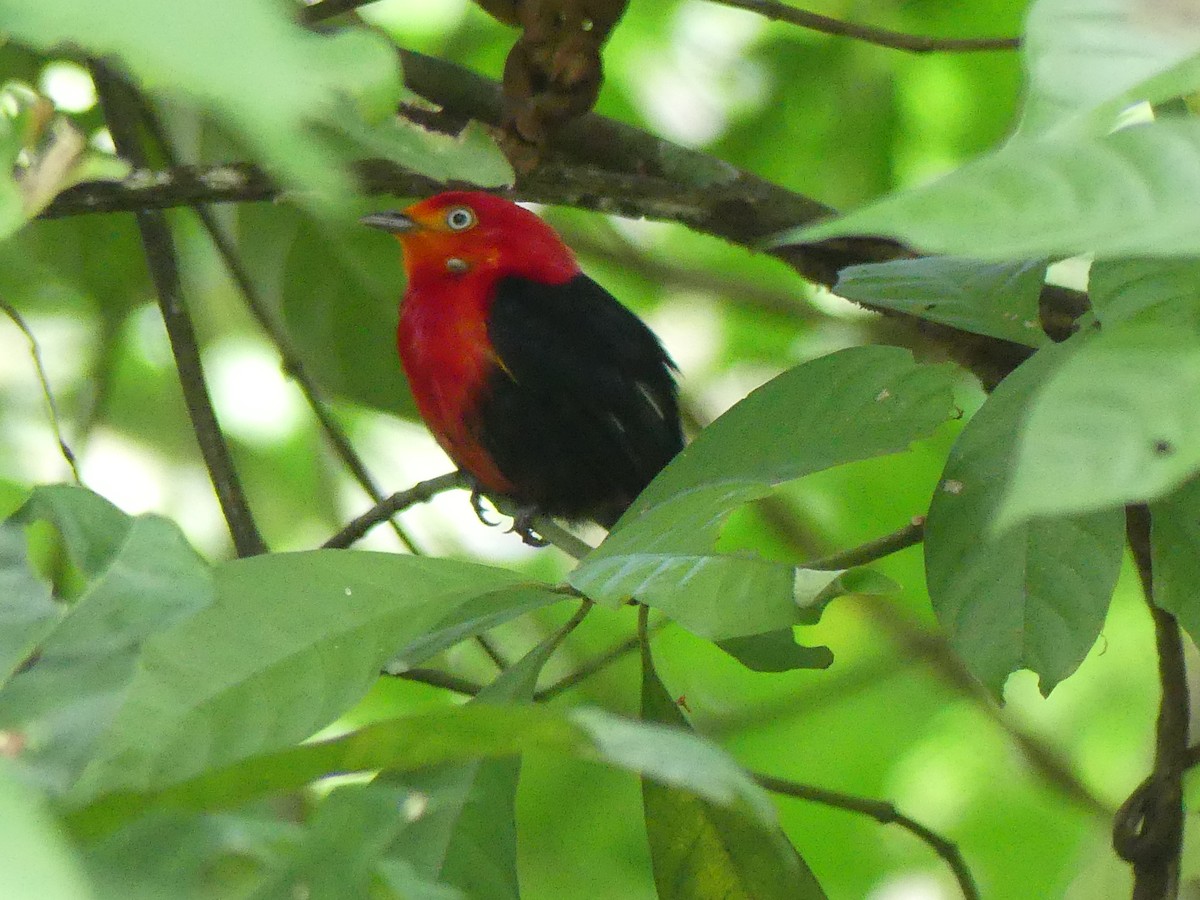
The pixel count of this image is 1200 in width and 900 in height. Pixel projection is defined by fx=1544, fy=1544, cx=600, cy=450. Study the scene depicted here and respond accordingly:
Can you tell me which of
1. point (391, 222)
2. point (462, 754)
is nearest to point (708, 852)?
point (462, 754)

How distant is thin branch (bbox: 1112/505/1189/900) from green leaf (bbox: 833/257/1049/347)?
32 cm

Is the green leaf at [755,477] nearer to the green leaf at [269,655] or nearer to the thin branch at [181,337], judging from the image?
the green leaf at [269,655]

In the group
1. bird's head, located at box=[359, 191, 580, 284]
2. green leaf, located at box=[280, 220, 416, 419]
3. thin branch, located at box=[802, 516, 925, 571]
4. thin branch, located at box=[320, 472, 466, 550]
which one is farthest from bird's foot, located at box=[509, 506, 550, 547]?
thin branch, located at box=[802, 516, 925, 571]

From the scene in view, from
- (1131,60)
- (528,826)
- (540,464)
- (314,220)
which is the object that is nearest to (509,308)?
(540,464)

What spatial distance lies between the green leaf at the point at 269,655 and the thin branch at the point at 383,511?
827 millimetres

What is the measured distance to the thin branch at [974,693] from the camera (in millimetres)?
3420

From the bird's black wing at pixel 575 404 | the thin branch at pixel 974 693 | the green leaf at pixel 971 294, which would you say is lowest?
the thin branch at pixel 974 693

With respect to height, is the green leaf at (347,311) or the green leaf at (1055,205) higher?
the green leaf at (1055,205)

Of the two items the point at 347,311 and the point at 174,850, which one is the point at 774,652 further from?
the point at 347,311

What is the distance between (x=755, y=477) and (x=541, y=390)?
1.92m

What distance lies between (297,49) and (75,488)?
0.64m

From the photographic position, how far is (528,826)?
339 centimetres

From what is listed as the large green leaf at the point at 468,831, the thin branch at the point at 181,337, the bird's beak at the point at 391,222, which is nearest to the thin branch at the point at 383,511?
the thin branch at the point at 181,337

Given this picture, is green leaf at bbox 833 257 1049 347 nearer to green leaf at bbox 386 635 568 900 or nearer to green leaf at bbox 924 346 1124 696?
green leaf at bbox 924 346 1124 696
